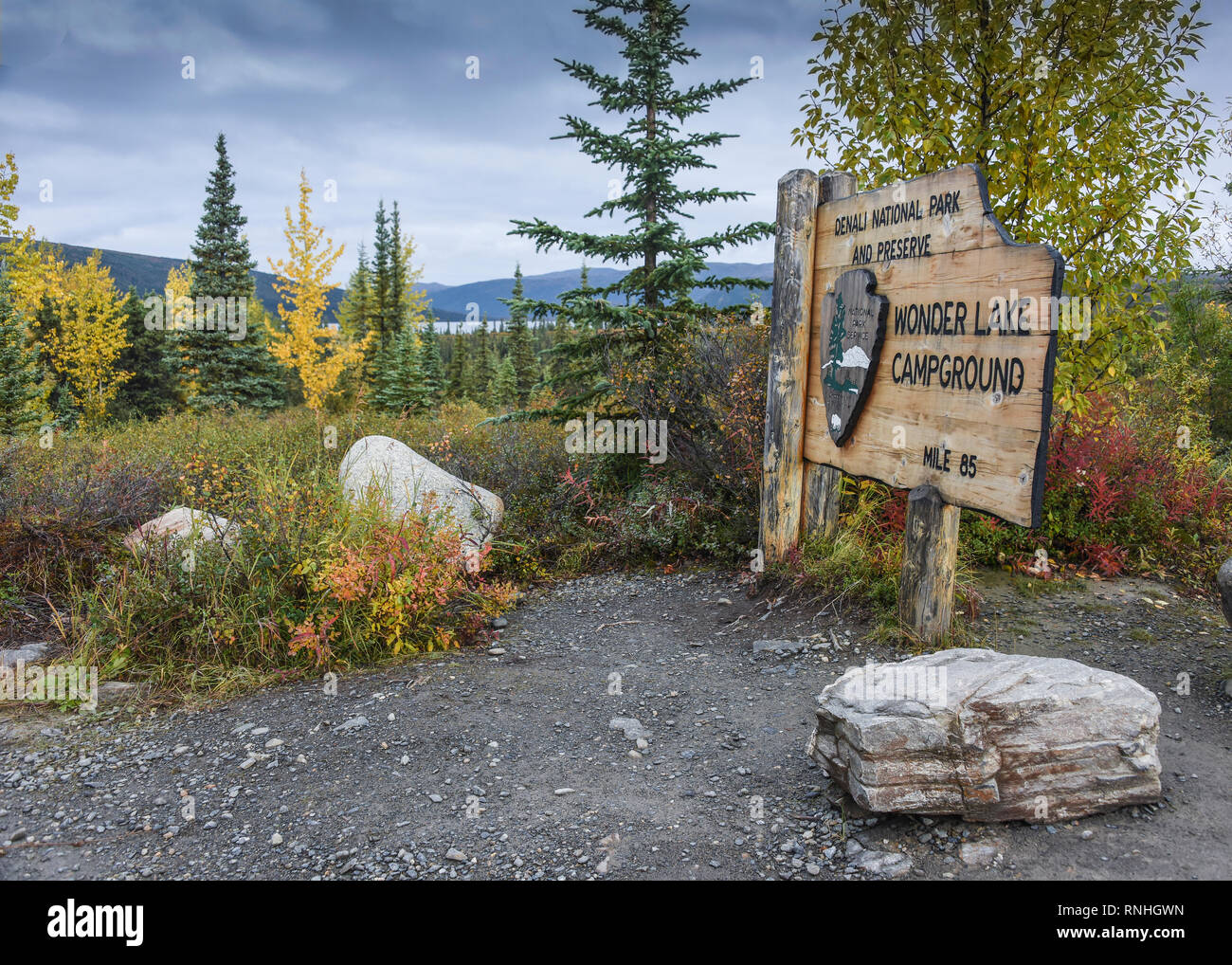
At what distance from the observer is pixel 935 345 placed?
177 inches

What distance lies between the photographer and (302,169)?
20.9 m

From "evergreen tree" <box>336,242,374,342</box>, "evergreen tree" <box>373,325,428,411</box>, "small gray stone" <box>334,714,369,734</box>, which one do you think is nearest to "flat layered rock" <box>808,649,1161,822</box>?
"small gray stone" <box>334,714,369,734</box>

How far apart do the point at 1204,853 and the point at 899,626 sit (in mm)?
2227

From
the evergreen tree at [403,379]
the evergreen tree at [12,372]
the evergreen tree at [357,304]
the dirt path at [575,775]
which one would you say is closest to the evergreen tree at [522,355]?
the evergreen tree at [357,304]

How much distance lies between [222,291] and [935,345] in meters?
25.3

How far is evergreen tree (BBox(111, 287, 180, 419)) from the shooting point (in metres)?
28.0

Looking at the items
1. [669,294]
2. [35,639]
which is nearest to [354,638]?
[35,639]

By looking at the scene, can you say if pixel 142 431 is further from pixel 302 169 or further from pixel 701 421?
pixel 302 169

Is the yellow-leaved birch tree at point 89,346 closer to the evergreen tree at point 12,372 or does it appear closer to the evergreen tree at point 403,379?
the evergreen tree at point 403,379

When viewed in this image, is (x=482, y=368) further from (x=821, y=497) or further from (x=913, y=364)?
(x=913, y=364)

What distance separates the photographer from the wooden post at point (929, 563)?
459cm

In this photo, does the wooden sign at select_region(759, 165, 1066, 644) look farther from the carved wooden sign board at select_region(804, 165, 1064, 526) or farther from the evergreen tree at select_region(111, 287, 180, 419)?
the evergreen tree at select_region(111, 287, 180, 419)

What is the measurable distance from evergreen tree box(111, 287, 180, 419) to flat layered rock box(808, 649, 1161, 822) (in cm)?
3015

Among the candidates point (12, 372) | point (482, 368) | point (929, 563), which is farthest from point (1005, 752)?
point (482, 368)
